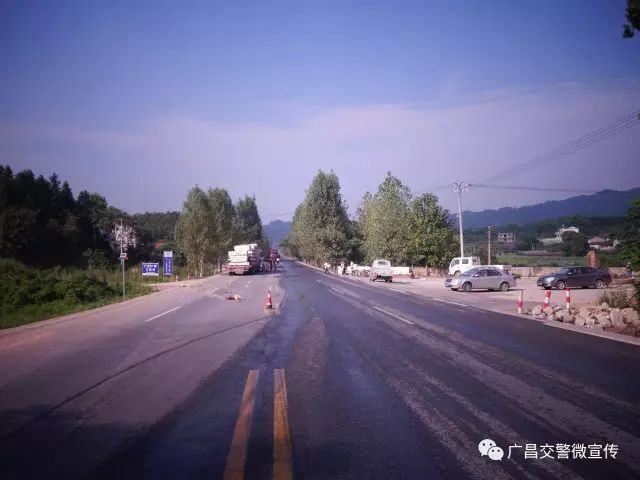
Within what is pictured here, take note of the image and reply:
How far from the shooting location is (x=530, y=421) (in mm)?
5770

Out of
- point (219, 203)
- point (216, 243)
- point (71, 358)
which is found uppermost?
point (219, 203)

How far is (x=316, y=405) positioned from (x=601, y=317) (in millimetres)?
11907

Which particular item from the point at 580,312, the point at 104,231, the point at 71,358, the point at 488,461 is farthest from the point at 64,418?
the point at 104,231

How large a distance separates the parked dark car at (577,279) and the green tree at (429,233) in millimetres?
26073

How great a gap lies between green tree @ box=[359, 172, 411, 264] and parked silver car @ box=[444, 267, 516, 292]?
2660cm

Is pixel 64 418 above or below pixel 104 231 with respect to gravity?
below

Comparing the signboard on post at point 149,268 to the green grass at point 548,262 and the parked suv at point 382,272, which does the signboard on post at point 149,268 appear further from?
the green grass at point 548,262

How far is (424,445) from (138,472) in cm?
285

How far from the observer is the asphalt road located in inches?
183

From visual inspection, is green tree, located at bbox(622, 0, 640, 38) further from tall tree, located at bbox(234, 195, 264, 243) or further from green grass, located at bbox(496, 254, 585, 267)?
tall tree, located at bbox(234, 195, 264, 243)

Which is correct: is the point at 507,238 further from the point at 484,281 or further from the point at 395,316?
the point at 395,316

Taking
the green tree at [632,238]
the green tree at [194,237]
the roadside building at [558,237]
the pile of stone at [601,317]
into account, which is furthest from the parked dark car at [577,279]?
the roadside building at [558,237]

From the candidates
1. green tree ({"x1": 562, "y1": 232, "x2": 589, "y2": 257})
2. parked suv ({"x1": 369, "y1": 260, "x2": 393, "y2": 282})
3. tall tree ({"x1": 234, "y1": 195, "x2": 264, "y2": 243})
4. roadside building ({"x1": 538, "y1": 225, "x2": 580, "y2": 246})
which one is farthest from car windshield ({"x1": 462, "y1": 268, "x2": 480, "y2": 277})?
tall tree ({"x1": 234, "y1": 195, "x2": 264, "y2": 243})

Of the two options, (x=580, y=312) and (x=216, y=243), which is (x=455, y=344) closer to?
(x=580, y=312)
